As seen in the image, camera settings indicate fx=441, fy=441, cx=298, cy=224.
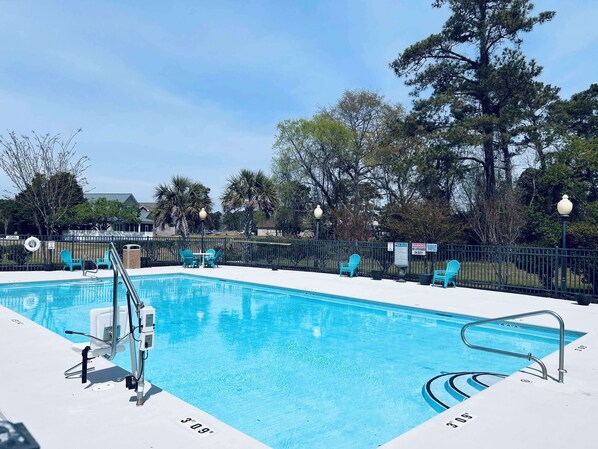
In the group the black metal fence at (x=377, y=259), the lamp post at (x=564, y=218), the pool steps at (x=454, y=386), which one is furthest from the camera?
the black metal fence at (x=377, y=259)

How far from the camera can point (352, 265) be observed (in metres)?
16.8

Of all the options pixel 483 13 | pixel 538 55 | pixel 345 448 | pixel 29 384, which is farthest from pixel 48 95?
pixel 538 55

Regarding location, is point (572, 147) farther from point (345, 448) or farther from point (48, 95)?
point (48, 95)

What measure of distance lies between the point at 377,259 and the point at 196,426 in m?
13.6

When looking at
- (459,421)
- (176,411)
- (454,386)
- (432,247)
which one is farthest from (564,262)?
(176,411)

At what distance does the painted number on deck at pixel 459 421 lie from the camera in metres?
3.94

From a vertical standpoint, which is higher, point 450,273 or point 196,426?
point 450,273

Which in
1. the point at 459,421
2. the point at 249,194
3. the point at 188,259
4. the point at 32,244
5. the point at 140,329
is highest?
the point at 249,194

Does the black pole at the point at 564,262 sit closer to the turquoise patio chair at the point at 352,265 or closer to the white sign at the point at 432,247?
the white sign at the point at 432,247

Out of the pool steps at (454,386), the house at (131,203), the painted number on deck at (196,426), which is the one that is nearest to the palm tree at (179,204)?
the house at (131,203)

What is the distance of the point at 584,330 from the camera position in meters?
8.21

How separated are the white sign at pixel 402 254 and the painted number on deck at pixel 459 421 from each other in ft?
36.3

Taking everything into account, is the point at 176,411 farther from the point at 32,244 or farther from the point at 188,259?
the point at 188,259

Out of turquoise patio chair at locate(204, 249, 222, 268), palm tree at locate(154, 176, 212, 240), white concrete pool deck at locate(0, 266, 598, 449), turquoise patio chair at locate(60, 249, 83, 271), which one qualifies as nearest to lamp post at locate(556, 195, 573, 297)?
white concrete pool deck at locate(0, 266, 598, 449)
